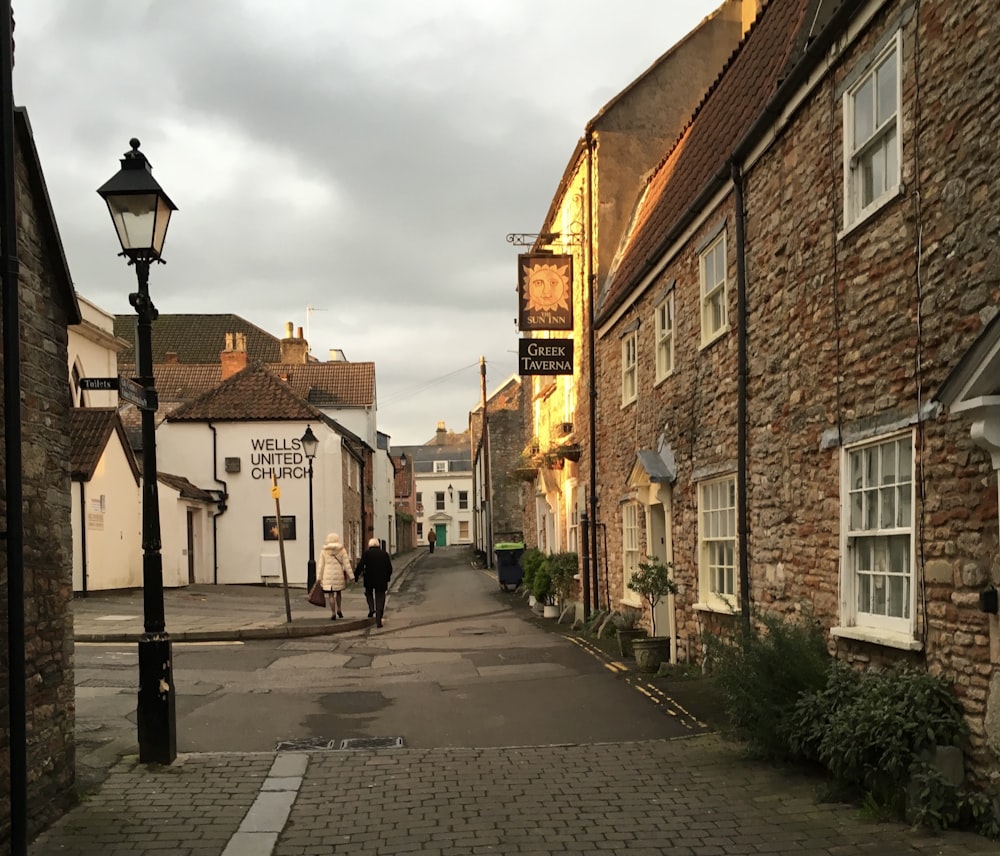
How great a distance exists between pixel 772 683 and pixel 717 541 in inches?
188

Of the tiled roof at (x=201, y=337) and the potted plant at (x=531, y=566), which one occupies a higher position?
the tiled roof at (x=201, y=337)

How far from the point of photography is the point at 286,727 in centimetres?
966

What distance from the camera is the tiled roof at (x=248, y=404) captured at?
3219 cm

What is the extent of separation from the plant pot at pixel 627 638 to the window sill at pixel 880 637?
21.3ft

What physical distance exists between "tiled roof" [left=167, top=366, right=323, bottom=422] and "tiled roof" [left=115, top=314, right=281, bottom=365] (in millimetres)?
17019

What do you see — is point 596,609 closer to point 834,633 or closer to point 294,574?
point 834,633

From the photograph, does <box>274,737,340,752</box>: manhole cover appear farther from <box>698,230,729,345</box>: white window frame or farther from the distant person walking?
the distant person walking

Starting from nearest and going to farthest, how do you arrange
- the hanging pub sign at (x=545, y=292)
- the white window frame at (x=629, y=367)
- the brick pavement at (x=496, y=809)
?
the brick pavement at (x=496, y=809) → the white window frame at (x=629, y=367) → the hanging pub sign at (x=545, y=292)

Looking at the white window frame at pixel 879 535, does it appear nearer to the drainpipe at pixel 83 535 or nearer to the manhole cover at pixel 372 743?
the manhole cover at pixel 372 743

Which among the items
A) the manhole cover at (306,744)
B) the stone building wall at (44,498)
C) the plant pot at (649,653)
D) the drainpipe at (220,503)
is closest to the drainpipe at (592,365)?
the plant pot at (649,653)

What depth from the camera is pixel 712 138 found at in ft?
45.2

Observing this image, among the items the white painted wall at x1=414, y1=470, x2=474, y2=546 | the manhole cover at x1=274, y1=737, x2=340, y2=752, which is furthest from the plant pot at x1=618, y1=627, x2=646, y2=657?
the white painted wall at x1=414, y1=470, x2=474, y2=546

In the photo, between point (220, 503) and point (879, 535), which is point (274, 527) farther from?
point (879, 535)

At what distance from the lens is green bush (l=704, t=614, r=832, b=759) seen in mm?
7379
